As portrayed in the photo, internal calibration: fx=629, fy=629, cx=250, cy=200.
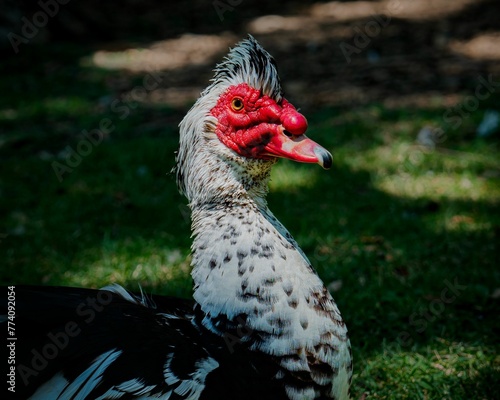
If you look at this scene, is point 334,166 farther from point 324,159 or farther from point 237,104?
point 324,159

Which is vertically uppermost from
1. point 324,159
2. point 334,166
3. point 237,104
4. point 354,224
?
point 237,104

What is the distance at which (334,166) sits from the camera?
16.6ft

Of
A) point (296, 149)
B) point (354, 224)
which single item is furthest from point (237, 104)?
point (354, 224)

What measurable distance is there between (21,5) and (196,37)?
90.3 inches

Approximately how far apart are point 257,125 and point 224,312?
0.66 metres

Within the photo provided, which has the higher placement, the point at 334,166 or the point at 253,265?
the point at 253,265

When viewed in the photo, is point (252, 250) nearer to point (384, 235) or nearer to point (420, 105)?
point (384, 235)

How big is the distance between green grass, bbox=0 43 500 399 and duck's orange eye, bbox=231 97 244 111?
1381 mm

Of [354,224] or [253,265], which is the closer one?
[253,265]

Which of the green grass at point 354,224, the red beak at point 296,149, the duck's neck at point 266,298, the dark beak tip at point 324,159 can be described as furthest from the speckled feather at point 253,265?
the green grass at point 354,224

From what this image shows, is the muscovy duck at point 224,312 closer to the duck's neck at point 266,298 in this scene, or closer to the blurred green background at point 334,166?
the duck's neck at point 266,298

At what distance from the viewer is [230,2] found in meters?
10.3

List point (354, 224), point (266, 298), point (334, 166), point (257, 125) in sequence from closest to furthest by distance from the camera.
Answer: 1. point (266, 298)
2. point (257, 125)
3. point (354, 224)
4. point (334, 166)

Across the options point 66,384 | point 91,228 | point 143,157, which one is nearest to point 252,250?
point 66,384
